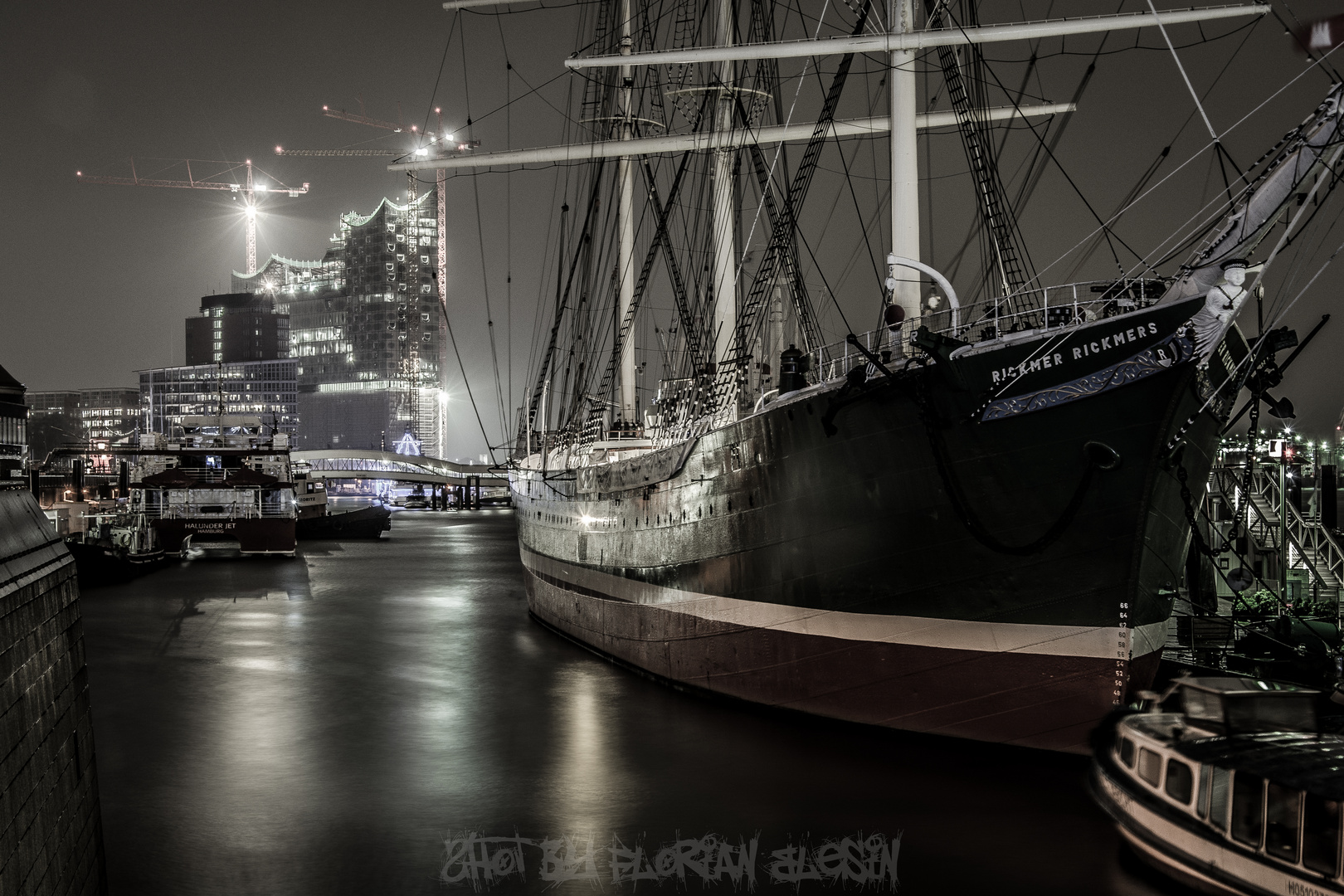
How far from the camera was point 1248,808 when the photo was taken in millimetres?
7922

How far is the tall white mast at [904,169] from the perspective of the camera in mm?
13680

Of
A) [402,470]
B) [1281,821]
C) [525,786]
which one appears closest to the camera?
[1281,821]

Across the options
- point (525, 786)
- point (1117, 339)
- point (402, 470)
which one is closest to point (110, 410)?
point (402, 470)

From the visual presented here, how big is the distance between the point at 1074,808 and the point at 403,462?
97.7 meters

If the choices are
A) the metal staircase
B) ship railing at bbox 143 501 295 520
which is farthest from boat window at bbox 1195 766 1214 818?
ship railing at bbox 143 501 295 520

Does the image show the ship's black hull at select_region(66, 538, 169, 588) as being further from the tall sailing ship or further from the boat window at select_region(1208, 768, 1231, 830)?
the boat window at select_region(1208, 768, 1231, 830)

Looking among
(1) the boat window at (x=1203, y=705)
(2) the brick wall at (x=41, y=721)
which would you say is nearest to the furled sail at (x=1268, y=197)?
(1) the boat window at (x=1203, y=705)

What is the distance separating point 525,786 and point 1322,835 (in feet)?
27.1

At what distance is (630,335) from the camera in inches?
1041

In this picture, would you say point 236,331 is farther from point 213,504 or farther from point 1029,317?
point 1029,317

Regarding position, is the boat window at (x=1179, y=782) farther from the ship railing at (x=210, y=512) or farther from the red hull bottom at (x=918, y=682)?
the ship railing at (x=210, y=512)

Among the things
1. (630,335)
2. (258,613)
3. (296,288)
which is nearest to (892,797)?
(630,335)

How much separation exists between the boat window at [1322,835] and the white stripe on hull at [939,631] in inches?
152

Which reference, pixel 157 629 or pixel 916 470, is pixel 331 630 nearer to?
pixel 157 629
